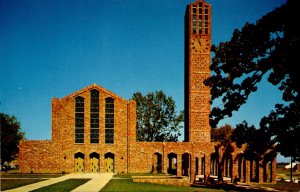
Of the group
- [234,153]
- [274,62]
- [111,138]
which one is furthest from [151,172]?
[274,62]

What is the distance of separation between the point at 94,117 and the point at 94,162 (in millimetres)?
5306

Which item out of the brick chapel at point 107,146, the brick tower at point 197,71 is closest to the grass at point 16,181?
the brick chapel at point 107,146

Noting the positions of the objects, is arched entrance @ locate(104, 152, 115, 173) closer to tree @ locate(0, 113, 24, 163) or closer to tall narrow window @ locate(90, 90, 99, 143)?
tall narrow window @ locate(90, 90, 99, 143)

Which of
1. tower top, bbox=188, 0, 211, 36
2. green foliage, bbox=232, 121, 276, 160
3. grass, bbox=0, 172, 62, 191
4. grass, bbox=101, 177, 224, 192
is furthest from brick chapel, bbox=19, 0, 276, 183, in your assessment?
green foliage, bbox=232, 121, 276, 160

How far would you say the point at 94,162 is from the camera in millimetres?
39656

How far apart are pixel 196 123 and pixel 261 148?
22.4m

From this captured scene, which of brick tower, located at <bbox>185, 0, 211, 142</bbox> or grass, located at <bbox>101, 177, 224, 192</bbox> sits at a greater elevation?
brick tower, located at <bbox>185, 0, 211, 142</bbox>

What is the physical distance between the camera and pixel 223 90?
1769 cm

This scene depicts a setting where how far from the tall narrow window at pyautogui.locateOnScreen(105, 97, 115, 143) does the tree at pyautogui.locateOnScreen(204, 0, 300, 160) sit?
921 inches

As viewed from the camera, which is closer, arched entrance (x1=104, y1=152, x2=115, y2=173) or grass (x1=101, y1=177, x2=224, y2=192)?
grass (x1=101, y1=177, x2=224, y2=192)

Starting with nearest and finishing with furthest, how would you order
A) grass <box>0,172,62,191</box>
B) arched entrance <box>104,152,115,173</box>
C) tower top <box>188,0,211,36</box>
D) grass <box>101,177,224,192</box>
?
grass <box>101,177,224,192</box> → grass <box>0,172,62,191</box> → arched entrance <box>104,152,115,173</box> → tower top <box>188,0,211,36</box>

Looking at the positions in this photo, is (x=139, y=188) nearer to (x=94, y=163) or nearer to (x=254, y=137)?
(x=254, y=137)

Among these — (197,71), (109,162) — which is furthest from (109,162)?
(197,71)

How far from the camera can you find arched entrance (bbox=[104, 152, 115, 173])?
130 feet
